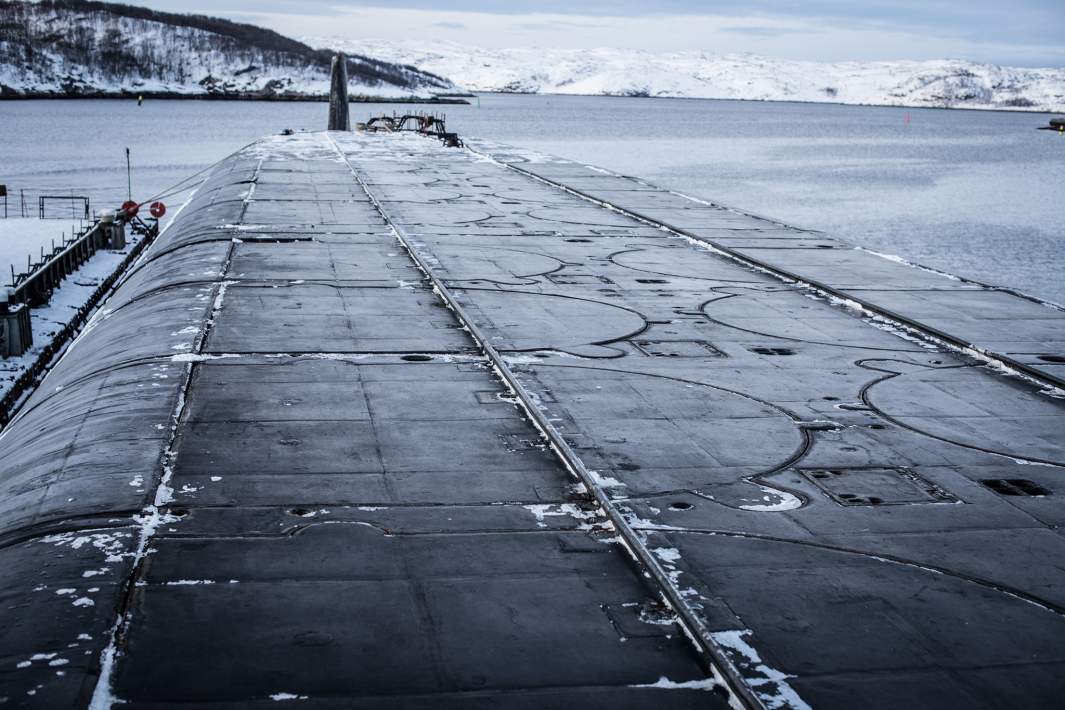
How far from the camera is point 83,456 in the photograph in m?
10.8

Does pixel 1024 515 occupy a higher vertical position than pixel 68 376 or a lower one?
higher

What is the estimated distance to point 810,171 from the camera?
91.7 m

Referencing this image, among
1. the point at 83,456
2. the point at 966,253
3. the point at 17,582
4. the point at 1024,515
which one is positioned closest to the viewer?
the point at 17,582

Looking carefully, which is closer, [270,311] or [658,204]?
[270,311]

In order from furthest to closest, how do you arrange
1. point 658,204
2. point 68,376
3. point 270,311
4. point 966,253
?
point 966,253 → point 658,204 → point 270,311 → point 68,376

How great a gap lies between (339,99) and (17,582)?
246ft

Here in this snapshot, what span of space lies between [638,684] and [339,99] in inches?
3024

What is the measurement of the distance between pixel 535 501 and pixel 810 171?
3410 inches

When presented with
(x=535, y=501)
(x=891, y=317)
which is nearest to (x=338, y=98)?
(x=891, y=317)

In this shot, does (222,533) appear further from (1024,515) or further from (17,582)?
(1024,515)

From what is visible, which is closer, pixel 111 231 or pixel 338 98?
pixel 111 231

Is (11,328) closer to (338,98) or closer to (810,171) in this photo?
(338,98)

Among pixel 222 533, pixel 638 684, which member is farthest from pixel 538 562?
pixel 222 533

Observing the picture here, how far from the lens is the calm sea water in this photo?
178ft
